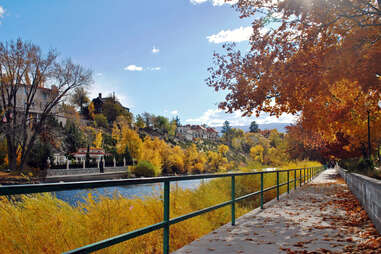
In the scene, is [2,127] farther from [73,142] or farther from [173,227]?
[73,142]

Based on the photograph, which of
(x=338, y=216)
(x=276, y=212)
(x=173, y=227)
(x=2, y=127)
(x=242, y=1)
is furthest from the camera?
(x=2, y=127)

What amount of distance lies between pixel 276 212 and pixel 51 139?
121 feet

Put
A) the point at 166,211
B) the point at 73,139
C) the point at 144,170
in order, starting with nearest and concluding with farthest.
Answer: the point at 166,211
the point at 144,170
the point at 73,139

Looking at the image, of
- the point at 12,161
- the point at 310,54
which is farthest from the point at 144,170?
the point at 310,54

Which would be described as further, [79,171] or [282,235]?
[79,171]

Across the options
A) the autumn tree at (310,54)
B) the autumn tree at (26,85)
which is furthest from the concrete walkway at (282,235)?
the autumn tree at (26,85)

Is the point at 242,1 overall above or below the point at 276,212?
above

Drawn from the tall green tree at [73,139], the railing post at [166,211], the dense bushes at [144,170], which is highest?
the tall green tree at [73,139]

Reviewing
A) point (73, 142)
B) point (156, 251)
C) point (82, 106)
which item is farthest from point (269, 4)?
point (82, 106)

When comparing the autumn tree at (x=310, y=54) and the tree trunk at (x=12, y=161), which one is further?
the tree trunk at (x=12, y=161)

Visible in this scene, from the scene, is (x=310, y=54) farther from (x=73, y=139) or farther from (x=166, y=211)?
(x=73, y=139)

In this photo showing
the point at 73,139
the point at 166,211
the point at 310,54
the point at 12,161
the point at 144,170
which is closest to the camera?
the point at 166,211

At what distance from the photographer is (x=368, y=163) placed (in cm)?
1909

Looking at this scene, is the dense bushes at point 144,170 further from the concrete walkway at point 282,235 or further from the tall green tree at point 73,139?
the concrete walkway at point 282,235
